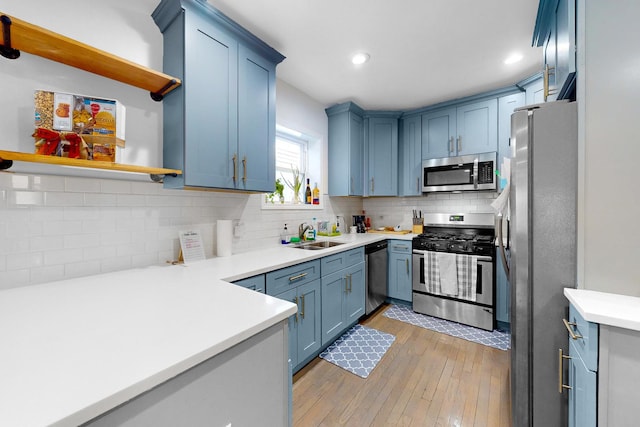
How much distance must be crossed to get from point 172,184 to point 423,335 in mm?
2596

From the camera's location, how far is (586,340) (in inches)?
36.3

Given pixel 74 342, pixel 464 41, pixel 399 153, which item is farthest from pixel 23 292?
pixel 399 153

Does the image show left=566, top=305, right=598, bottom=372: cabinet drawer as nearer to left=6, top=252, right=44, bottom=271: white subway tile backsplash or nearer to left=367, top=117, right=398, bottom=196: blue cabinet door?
left=6, top=252, right=44, bottom=271: white subway tile backsplash

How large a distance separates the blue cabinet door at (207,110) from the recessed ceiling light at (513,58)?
2.40 m

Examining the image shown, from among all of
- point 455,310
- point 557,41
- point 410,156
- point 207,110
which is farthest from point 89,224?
point 410,156

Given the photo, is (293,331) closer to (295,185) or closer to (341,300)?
(341,300)

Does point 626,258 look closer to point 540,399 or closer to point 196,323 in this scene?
point 540,399

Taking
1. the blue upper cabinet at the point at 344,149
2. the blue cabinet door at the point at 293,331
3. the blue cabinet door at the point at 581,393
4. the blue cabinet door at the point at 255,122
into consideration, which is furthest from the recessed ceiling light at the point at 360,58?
the blue cabinet door at the point at 581,393

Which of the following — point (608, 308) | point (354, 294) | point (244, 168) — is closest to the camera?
point (608, 308)

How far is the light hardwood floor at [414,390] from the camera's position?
5.16ft

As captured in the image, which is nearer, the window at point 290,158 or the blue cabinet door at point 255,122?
the blue cabinet door at point 255,122

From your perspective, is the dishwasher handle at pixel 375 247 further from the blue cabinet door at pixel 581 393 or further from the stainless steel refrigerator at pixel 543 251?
the blue cabinet door at pixel 581 393

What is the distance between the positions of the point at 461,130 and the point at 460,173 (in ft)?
1.82

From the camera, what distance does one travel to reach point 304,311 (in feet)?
6.47
